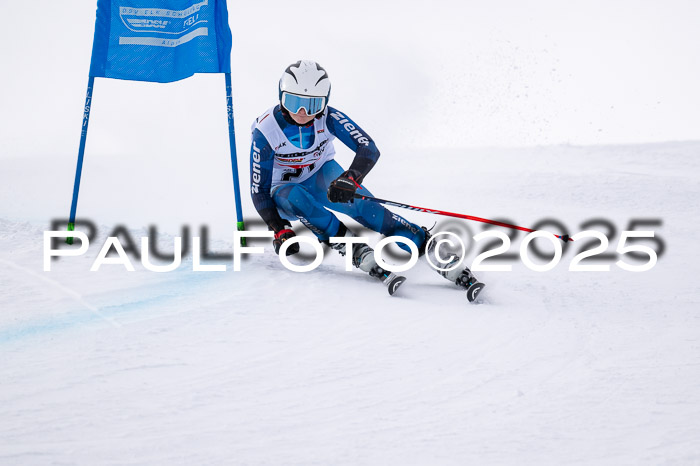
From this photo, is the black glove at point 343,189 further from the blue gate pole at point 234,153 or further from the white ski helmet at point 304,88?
the blue gate pole at point 234,153

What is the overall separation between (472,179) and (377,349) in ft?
17.4

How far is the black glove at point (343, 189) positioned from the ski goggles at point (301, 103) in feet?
1.55

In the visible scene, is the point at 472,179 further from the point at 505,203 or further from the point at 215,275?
the point at 215,275

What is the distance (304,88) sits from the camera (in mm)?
4016

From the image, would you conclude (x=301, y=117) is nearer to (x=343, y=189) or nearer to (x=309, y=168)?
(x=309, y=168)

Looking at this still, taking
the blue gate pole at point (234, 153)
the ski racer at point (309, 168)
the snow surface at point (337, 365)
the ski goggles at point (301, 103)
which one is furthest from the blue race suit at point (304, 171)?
the blue gate pole at point (234, 153)

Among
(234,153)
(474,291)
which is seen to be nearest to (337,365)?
(474,291)

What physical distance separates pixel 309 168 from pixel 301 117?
43 centimetres

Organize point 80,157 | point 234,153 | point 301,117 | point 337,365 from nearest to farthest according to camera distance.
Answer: point 337,365 < point 301,117 < point 80,157 < point 234,153

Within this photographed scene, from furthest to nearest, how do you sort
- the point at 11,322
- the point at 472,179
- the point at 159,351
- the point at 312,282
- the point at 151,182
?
the point at 151,182 → the point at 472,179 → the point at 312,282 → the point at 11,322 → the point at 159,351

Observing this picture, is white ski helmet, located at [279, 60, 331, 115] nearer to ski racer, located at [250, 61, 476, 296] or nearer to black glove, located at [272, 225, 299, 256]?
ski racer, located at [250, 61, 476, 296]

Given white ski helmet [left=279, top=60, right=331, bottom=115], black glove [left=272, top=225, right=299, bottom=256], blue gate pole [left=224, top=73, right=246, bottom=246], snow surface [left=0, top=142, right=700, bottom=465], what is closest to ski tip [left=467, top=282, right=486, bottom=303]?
snow surface [left=0, top=142, right=700, bottom=465]

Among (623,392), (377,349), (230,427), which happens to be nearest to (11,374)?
(230,427)

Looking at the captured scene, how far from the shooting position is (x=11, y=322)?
3162 mm
